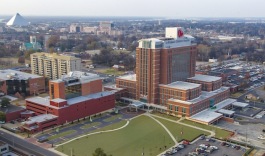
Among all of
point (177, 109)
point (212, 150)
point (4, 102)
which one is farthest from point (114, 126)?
point (4, 102)

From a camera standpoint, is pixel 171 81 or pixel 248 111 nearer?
pixel 248 111

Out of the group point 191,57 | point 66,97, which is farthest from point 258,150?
point 66,97

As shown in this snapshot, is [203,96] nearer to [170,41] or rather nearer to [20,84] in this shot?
[170,41]

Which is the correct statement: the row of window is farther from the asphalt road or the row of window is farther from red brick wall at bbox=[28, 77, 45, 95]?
red brick wall at bbox=[28, 77, 45, 95]

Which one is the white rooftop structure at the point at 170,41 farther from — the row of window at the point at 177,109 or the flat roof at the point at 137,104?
the row of window at the point at 177,109

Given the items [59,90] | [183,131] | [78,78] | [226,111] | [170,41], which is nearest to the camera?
[183,131]
